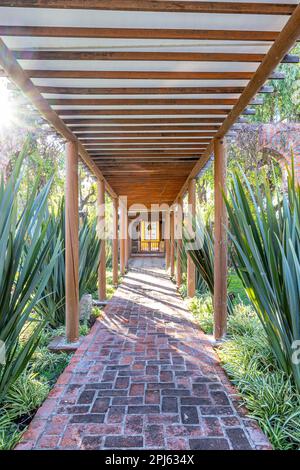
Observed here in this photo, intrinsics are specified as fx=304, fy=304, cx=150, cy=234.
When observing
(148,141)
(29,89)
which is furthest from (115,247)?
(29,89)

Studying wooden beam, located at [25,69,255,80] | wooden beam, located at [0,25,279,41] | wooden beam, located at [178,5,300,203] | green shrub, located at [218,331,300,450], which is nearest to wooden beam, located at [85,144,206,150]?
wooden beam, located at [178,5,300,203]

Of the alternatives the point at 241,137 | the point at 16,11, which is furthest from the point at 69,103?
the point at 241,137

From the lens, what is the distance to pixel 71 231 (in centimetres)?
→ 349

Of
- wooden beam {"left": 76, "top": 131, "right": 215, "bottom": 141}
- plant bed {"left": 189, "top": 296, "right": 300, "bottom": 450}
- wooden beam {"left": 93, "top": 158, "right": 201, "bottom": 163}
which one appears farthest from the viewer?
wooden beam {"left": 93, "top": 158, "right": 201, "bottom": 163}

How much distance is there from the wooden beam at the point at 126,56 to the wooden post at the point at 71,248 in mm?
1429

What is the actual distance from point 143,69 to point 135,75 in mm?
75

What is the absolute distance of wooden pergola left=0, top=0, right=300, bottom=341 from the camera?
1768 millimetres

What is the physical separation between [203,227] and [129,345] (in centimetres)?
191

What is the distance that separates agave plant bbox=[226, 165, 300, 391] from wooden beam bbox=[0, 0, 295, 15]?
3.36 feet

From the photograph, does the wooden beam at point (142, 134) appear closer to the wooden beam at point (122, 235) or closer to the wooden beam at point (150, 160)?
the wooden beam at point (150, 160)

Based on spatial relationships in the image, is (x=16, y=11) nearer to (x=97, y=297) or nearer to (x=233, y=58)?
(x=233, y=58)

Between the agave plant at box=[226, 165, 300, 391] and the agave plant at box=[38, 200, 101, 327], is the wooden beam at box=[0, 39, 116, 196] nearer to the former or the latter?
the agave plant at box=[38, 200, 101, 327]

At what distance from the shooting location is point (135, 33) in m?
1.89

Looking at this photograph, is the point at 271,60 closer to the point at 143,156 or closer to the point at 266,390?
the point at 266,390
